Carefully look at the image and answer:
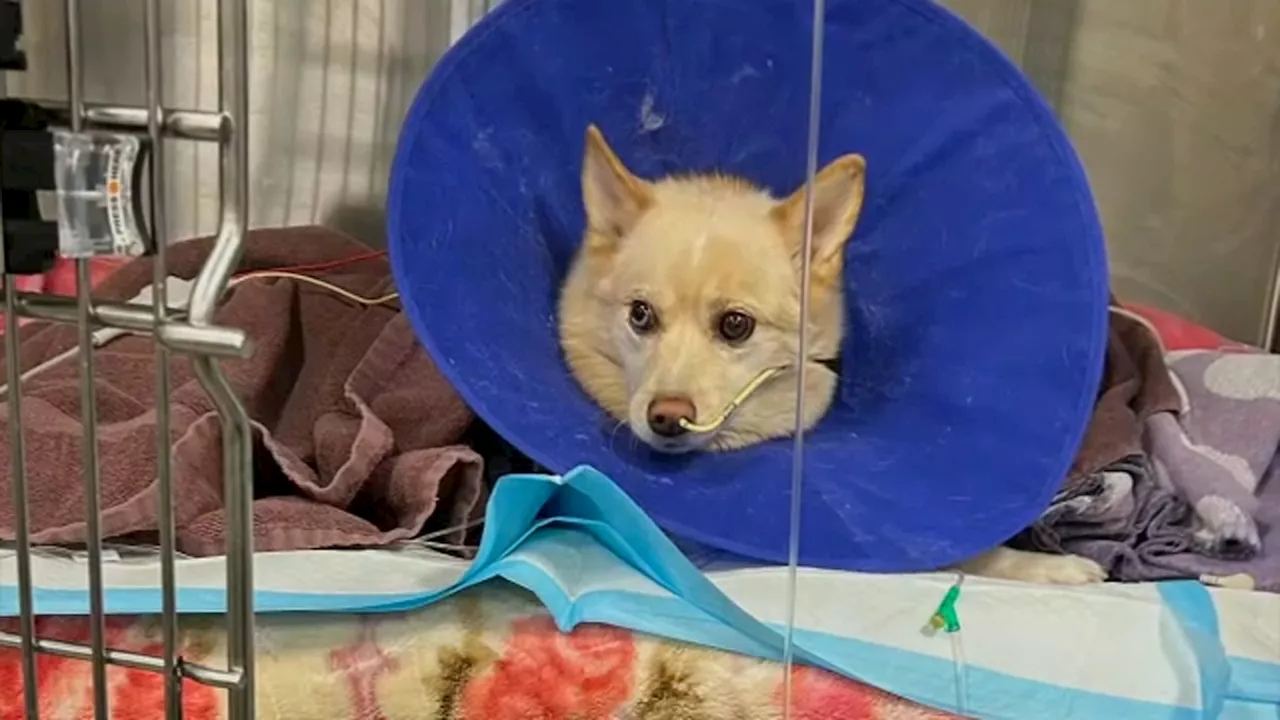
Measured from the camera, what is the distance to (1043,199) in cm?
108

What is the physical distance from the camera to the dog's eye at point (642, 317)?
121cm

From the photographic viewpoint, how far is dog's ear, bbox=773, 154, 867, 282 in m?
1.15

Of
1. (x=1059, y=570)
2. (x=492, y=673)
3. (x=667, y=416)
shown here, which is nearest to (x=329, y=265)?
(x=667, y=416)

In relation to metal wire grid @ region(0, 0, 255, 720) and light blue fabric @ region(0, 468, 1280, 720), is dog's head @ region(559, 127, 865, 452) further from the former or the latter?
metal wire grid @ region(0, 0, 255, 720)

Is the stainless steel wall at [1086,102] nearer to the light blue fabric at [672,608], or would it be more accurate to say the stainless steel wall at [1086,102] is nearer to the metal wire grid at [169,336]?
the light blue fabric at [672,608]

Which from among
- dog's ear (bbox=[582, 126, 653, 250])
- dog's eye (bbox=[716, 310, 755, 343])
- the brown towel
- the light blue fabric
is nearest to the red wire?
the brown towel

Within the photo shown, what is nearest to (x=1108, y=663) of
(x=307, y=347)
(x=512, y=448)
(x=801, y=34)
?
(x=512, y=448)

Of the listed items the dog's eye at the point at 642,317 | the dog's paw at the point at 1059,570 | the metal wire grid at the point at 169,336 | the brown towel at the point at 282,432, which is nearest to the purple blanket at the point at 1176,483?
the dog's paw at the point at 1059,570

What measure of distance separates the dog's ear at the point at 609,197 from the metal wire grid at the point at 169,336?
0.52m

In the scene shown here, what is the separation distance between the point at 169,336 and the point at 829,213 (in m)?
0.66

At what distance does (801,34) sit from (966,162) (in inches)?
7.5

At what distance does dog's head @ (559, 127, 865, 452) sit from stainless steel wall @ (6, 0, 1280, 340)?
0.43 meters

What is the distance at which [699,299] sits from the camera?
3.92 feet

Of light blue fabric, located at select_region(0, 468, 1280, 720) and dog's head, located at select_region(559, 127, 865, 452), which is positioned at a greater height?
dog's head, located at select_region(559, 127, 865, 452)
